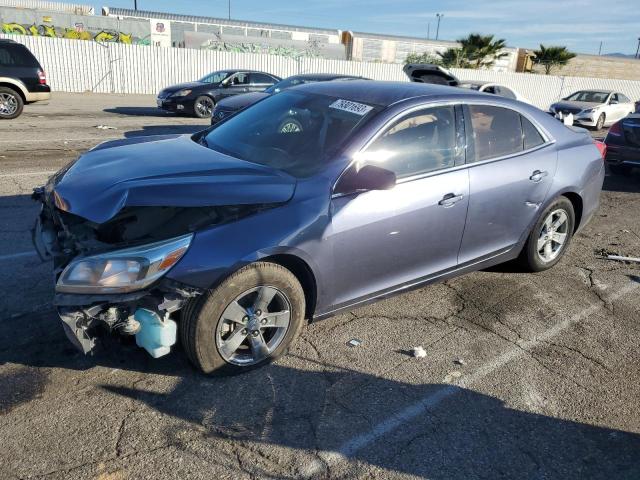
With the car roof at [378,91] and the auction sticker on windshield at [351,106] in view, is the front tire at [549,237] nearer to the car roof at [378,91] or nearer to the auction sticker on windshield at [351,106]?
the car roof at [378,91]

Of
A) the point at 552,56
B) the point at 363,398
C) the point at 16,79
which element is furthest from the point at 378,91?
the point at 552,56

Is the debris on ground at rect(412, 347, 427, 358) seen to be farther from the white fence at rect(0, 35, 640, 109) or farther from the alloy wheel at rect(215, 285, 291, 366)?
the white fence at rect(0, 35, 640, 109)

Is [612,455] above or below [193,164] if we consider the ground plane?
below

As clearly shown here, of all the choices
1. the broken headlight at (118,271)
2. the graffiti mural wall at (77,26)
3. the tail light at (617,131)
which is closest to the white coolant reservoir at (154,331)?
the broken headlight at (118,271)

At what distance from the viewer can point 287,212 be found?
309 centimetres

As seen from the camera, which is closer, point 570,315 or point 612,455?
point 612,455

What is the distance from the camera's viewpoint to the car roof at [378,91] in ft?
12.6

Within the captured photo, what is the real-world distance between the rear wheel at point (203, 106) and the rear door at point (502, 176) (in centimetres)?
1354

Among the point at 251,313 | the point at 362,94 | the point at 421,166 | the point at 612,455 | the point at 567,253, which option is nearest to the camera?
the point at 612,455

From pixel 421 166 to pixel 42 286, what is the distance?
305 cm

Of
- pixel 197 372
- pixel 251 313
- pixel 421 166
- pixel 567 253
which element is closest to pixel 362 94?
pixel 421 166

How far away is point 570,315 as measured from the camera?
429 centimetres

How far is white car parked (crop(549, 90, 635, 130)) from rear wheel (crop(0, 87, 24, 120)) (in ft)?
58.4

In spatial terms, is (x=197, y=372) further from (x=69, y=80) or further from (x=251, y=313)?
(x=69, y=80)
